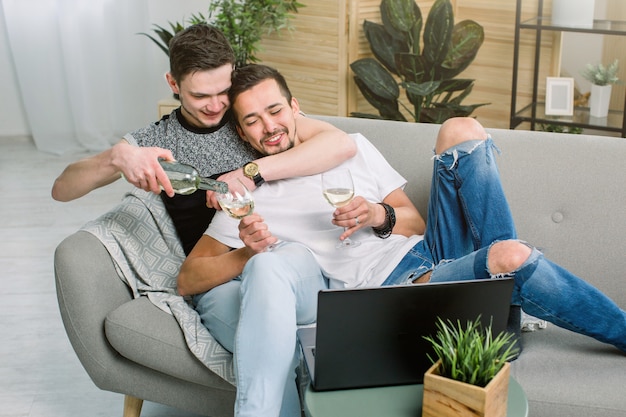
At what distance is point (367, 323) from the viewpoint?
1559 millimetres

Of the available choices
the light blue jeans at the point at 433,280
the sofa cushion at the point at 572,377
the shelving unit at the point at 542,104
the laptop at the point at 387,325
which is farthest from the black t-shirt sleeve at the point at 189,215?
the shelving unit at the point at 542,104

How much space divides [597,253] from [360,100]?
6.83ft

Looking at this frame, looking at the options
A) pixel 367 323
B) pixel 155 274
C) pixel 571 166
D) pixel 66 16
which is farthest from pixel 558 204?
pixel 66 16

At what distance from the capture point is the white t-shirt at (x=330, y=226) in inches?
80.5

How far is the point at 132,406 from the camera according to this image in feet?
7.13

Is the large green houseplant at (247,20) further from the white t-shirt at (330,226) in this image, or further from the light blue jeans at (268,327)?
the light blue jeans at (268,327)

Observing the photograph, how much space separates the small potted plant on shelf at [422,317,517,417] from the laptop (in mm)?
106

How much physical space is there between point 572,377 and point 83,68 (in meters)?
3.86

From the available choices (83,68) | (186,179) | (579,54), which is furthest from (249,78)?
(83,68)

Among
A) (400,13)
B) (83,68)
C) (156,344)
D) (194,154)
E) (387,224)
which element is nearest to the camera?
(156,344)

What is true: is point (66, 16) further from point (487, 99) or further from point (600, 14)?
point (600, 14)

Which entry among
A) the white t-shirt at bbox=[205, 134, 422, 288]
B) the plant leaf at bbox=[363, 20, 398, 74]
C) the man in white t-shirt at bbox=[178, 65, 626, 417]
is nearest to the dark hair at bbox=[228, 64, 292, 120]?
the man in white t-shirt at bbox=[178, 65, 626, 417]

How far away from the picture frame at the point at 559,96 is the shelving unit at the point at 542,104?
0.03 metres

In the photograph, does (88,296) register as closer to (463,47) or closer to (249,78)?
(249,78)
